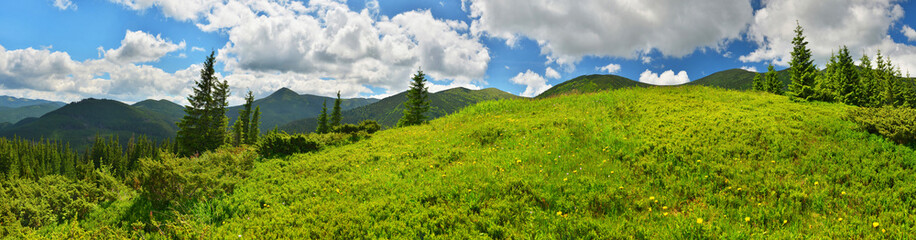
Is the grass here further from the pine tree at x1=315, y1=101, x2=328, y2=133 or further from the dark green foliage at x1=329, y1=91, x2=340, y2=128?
the pine tree at x1=315, y1=101, x2=328, y2=133

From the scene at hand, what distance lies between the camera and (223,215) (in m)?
7.05

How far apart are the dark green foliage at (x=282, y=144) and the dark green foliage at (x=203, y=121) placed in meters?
26.4

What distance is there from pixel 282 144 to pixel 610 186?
39.2 ft

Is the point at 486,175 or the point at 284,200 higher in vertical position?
the point at 486,175

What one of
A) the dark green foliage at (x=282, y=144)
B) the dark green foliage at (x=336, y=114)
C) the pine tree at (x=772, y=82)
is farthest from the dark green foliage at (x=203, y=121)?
the pine tree at (x=772, y=82)

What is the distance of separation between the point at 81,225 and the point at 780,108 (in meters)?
20.7

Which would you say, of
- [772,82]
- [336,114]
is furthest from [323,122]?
[772,82]

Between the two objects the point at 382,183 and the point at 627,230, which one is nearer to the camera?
the point at 627,230

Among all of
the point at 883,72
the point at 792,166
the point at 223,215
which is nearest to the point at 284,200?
the point at 223,215

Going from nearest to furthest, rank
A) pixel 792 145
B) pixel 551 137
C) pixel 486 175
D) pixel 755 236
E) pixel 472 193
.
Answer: pixel 755 236
pixel 472 193
pixel 486 175
pixel 792 145
pixel 551 137

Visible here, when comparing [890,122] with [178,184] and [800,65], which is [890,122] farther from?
[800,65]

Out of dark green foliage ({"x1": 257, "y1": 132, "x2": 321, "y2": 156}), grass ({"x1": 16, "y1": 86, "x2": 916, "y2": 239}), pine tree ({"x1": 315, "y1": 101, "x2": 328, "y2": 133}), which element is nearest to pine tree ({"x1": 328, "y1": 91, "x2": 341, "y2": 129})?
pine tree ({"x1": 315, "y1": 101, "x2": 328, "y2": 133})

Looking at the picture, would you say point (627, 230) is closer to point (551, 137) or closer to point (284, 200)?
point (551, 137)

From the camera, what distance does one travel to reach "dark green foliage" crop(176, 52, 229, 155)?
1308 inches
